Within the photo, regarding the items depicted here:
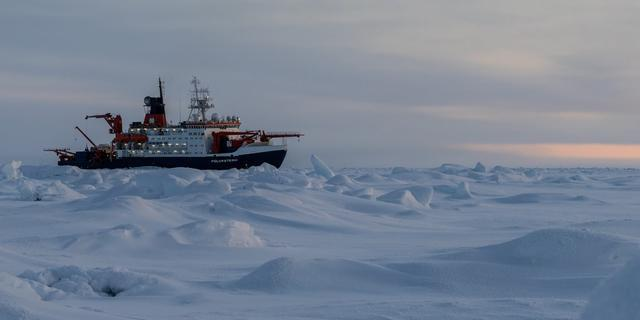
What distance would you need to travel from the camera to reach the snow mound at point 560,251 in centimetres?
616

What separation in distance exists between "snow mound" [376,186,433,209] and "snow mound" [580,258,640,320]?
13769 millimetres

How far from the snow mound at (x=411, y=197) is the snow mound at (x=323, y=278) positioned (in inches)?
408

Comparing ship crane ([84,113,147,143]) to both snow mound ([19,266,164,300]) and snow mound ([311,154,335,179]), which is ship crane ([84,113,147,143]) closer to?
snow mound ([311,154,335,179])

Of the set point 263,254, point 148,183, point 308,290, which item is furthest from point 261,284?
point 148,183

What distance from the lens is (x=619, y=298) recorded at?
2.53 metres

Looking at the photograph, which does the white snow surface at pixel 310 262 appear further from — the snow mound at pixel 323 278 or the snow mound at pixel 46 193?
the snow mound at pixel 46 193

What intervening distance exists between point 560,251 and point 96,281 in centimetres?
372

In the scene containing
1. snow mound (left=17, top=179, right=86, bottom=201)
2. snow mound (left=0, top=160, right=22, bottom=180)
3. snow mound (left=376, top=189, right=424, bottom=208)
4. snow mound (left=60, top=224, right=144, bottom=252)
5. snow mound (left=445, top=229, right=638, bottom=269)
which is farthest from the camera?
snow mound (left=0, top=160, right=22, bottom=180)

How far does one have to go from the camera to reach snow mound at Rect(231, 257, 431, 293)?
576cm

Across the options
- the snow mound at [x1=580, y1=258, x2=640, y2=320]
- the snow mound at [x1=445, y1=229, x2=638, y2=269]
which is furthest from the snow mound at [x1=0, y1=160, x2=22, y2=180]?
the snow mound at [x1=580, y1=258, x2=640, y2=320]

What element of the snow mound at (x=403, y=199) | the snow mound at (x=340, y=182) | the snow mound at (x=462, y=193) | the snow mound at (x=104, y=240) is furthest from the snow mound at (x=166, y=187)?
the snow mound at (x=104, y=240)

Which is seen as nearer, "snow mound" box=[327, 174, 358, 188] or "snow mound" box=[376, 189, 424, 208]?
"snow mound" box=[376, 189, 424, 208]

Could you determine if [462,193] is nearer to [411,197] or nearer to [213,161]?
[411,197]

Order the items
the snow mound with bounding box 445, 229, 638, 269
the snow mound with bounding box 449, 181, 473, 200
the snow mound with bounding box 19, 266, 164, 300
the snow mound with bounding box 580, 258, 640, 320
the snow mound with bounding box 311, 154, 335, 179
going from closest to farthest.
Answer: the snow mound with bounding box 580, 258, 640, 320, the snow mound with bounding box 19, 266, 164, 300, the snow mound with bounding box 445, 229, 638, 269, the snow mound with bounding box 449, 181, 473, 200, the snow mound with bounding box 311, 154, 335, 179
